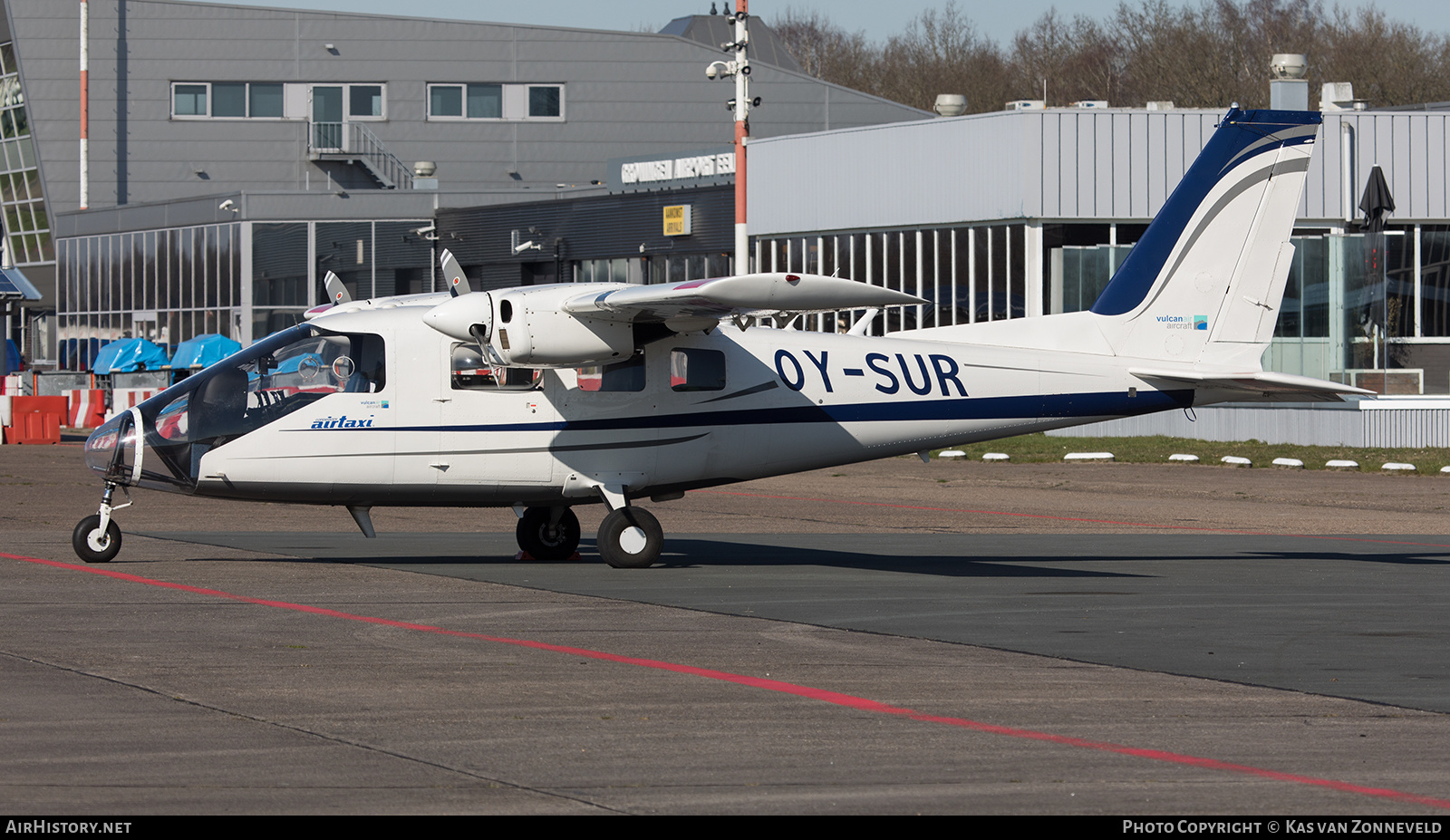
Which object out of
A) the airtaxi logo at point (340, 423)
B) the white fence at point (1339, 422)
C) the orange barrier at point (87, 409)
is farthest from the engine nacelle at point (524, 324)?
the orange barrier at point (87, 409)

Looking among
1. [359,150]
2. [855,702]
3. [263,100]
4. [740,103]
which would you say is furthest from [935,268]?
[263,100]

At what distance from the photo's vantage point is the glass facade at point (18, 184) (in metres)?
72.4

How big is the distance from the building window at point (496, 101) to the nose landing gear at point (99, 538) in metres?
56.9

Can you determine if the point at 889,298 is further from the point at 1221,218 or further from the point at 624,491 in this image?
the point at 1221,218

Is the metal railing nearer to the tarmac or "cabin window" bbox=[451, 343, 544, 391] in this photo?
the tarmac

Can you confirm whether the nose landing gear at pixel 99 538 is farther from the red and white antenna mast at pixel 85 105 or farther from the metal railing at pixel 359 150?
the red and white antenna mast at pixel 85 105

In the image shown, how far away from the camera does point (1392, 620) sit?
41.0ft

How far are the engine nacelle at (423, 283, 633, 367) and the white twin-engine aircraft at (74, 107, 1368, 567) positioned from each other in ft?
0.06

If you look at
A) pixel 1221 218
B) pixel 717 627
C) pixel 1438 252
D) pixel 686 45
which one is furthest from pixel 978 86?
pixel 717 627

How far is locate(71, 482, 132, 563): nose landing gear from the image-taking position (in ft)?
50.9

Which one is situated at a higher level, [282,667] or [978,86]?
[978,86]

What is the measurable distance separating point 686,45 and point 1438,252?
4258cm

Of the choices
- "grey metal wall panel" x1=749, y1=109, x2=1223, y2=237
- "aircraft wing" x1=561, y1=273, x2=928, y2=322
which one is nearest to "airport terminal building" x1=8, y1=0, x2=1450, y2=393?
"grey metal wall panel" x1=749, y1=109, x2=1223, y2=237
